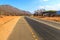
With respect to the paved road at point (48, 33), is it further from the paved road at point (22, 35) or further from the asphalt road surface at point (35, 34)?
the paved road at point (22, 35)

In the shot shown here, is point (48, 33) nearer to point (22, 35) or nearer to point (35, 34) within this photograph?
point (35, 34)

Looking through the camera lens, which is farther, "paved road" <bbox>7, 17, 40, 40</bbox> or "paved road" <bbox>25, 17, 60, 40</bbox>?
"paved road" <bbox>7, 17, 40, 40</bbox>

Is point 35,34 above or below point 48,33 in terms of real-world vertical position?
above

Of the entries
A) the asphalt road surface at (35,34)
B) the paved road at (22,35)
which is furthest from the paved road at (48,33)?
the paved road at (22,35)

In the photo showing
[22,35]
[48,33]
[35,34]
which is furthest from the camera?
[48,33]

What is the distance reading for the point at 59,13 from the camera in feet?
470

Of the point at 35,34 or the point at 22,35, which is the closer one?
the point at 22,35

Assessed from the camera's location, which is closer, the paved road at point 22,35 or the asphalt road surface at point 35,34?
the asphalt road surface at point 35,34

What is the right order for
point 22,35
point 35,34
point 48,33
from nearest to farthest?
point 22,35 → point 35,34 → point 48,33

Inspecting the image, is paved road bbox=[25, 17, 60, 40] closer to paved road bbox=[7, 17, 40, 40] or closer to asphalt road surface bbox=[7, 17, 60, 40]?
asphalt road surface bbox=[7, 17, 60, 40]

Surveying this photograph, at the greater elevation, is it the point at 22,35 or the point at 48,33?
the point at 22,35

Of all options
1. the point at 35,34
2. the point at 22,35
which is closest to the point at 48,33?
the point at 35,34

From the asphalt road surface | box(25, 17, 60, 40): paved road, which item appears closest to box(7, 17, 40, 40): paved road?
the asphalt road surface

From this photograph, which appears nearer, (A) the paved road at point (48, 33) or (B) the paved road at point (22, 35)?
(A) the paved road at point (48, 33)
